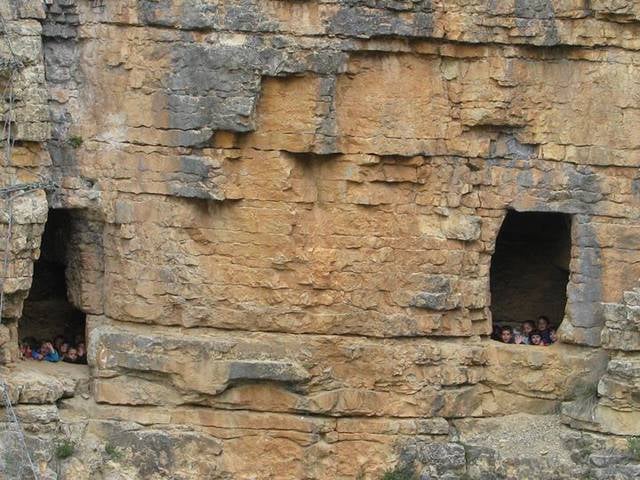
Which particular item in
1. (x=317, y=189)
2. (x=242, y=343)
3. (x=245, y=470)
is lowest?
(x=245, y=470)

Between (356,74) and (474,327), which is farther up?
(356,74)

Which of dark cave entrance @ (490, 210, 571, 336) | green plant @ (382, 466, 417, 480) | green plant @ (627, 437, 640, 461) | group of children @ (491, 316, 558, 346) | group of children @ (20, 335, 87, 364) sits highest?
dark cave entrance @ (490, 210, 571, 336)

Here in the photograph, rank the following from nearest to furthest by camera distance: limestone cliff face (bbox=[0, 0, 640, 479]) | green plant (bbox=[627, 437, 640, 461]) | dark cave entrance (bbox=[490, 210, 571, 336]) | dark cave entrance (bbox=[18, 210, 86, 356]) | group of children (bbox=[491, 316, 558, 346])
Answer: limestone cliff face (bbox=[0, 0, 640, 479]) → green plant (bbox=[627, 437, 640, 461]) → group of children (bbox=[491, 316, 558, 346]) → dark cave entrance (bbox=[18, 210, 86, 356]) → dark cave entrance (bbox=[490, 210, 571, 336])

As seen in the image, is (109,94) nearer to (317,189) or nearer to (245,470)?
A: (317,189)

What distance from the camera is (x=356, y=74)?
883 inches

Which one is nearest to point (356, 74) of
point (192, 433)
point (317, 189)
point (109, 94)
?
point (317, 189)

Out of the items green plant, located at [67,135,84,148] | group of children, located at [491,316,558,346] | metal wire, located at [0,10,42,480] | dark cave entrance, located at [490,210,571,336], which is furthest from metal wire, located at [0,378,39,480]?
dark cave entrance, located at [490,210,571,336]

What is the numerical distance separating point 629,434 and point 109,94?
22.8ft

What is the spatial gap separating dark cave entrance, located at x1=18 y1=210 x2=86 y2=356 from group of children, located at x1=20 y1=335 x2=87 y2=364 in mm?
63

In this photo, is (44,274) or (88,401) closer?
(88,401)

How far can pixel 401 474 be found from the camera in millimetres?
22812

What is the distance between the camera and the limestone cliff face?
22234 mm

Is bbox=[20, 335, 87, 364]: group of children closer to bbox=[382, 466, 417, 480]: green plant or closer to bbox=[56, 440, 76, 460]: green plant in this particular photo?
bbox=[56, 440, 76, 460]: green plant

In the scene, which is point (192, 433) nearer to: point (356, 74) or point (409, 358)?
point (409, 358)
